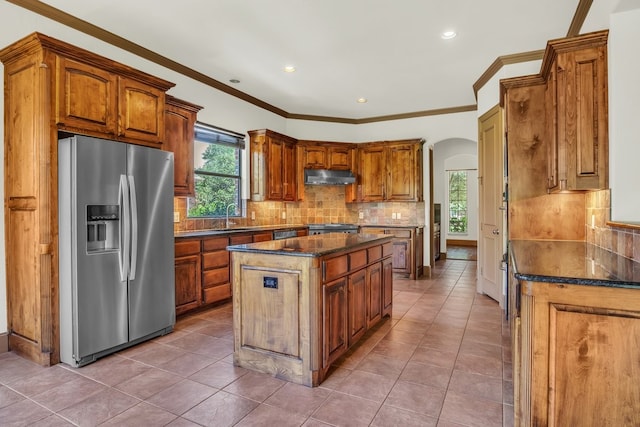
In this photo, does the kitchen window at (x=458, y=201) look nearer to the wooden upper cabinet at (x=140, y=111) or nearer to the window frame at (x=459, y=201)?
the window frame at (x=459, y=201)

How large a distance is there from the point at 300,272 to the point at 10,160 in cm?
261

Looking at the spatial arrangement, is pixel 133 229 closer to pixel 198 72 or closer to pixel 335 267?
pixel 335 267

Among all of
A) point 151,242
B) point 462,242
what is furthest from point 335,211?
point 462,242

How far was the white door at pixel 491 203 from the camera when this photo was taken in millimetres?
4316

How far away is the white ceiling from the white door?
2.54 feet

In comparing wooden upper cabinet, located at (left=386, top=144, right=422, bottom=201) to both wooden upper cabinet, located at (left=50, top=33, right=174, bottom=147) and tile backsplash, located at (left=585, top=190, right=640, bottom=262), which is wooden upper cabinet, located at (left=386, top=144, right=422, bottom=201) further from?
wooden upper cabinet, located at (left=50, top=33, right=174, bottom=147)

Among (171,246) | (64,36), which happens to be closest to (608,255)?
(171,246)

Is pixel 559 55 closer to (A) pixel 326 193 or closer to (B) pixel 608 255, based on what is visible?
(B) pixel 608 255

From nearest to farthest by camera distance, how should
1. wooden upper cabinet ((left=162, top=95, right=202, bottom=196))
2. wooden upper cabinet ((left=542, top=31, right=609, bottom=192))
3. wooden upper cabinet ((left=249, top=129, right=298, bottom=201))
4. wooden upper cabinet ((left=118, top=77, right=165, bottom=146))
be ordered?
wooden upper cabinet ((left=542, top=31, right=609, bottom=192)) < wooden upper cabinet ((left=118, top=77, right=165, bottom=146)) < wooden upper cabinet ((left=162, top=95, right=202, bottom=196)) < wooden upper cabinet ((left=249, top=129, right=298, bottom=201))

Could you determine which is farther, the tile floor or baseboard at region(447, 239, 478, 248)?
baseboard at region(447, 239, 478, 248)

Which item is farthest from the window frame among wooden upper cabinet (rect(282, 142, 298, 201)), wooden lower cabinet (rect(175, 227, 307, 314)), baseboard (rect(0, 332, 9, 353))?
baseboard (rect(0, 332, 9, 353))

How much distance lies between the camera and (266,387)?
237 centimetres

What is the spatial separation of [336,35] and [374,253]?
7.36 ft

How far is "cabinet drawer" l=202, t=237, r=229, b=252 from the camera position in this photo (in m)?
4.08
